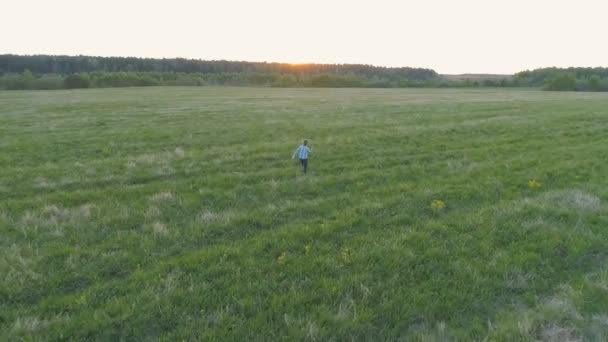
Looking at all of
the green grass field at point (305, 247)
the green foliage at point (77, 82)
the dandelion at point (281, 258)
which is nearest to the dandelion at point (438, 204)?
the green grass field at point (305, 247)

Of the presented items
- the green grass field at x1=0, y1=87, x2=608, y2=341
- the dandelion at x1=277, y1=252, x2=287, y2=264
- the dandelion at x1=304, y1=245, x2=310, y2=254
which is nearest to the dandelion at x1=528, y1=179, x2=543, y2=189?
the green grass field at x1=0, y1=87, x2=608, y2=341

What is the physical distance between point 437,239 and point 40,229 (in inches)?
259

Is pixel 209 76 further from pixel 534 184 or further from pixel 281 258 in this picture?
pixel 281 258

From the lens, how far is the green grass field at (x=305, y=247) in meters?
4.64

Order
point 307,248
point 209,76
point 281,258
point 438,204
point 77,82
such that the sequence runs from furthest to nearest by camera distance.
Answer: point 209,76 → point 77,82 → point 438,204 → point 307,248 → point 281,258

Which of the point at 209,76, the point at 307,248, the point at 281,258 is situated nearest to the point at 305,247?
the point at 307,248

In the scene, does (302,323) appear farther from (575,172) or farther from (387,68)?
(387,68)

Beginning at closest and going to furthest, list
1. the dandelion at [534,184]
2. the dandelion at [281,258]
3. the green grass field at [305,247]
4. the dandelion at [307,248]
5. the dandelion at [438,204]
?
the green grass field at [305,247], the dandelion at [281,258], the dandelion at [307,248], the dandelion at [438,204], the dandelion at [534,184]

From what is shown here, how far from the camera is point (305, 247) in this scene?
638 centimetres

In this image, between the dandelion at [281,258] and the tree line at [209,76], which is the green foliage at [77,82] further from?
the dandelion at [281,258]

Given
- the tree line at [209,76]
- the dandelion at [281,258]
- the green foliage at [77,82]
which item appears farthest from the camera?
the tree line at [209,76]

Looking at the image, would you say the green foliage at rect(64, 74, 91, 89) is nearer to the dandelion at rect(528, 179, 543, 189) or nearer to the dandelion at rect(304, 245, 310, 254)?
the dandelion at rect(528, 179, 543, 189)

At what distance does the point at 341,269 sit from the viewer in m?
5.75

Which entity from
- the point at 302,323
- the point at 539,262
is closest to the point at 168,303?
the point at 302,323
